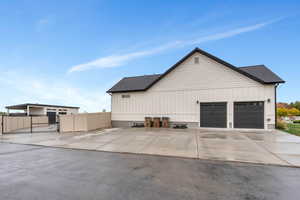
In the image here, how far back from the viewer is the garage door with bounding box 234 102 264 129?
10.5 m

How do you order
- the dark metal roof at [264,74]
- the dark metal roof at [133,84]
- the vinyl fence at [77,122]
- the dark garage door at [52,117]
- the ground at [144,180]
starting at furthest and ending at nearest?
1. the dark garage door at [52,117]
2. the dark metal roof at [133,84]
3. the vinyl fence at [77,122]
4. the dark metal roof at [264,74]
5. the ground at [144,180]

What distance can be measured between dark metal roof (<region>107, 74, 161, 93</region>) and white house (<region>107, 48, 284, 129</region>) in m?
0.16

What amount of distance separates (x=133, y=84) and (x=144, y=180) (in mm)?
12689

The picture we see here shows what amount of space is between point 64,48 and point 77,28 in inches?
124

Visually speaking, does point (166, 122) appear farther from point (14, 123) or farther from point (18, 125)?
point (18, 125)

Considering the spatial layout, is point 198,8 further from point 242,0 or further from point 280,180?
point 280,180

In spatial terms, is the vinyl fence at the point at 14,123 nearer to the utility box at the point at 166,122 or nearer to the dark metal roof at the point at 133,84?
the dark metal roof at the point at 133,84

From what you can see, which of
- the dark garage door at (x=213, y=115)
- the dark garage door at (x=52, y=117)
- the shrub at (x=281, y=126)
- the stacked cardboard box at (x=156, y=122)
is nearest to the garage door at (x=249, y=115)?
the dark garage door at (x=213, y=115)

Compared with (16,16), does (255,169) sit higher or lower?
lower

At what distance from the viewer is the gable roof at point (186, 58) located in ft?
34.4

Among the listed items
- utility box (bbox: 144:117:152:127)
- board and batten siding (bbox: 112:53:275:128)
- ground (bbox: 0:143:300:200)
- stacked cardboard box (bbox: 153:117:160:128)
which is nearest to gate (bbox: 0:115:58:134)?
board and batten siding (bbox: 112:53:275:128)

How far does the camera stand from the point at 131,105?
14.1 m

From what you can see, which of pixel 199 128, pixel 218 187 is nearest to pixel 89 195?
pixel 218 187

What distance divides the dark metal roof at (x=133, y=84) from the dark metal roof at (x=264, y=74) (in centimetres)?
899
